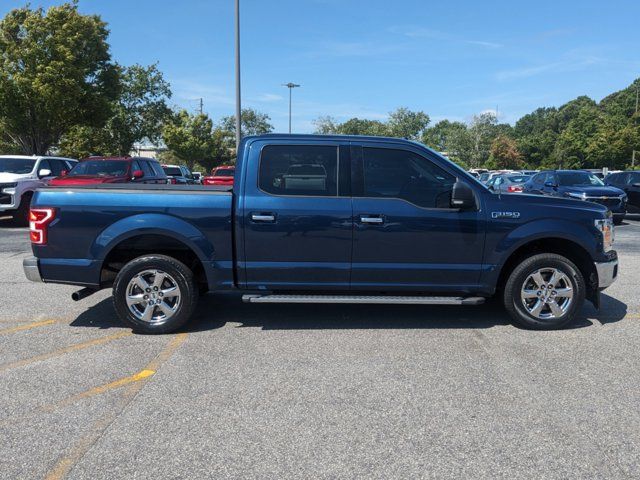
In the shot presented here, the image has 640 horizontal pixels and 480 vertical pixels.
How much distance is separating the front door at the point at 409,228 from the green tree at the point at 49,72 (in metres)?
23.2

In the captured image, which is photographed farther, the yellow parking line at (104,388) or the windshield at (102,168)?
the windshield at (102,168)

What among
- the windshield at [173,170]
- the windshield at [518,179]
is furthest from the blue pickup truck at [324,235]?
the windshield at [173,170]

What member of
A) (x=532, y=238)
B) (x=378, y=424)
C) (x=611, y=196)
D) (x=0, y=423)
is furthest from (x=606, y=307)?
(x=611, y=196)

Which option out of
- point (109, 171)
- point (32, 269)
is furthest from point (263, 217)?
point (109, 171)

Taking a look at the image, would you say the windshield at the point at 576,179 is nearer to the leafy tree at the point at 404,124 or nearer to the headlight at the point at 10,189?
the headlight at the point at 10,189

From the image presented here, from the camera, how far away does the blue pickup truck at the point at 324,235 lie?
5074 mm

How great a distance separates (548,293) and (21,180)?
43.8 feet

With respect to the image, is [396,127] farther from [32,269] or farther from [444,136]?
[32,269]

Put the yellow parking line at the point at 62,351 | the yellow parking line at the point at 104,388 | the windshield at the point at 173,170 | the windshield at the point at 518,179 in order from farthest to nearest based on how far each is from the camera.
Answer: the windshield at the point at 173,170
the windshield at the point at 518,179
the yellow parking line at the point at 62,351
the yellow parking line at the point at 104,388

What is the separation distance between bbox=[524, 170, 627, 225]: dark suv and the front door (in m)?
10.9

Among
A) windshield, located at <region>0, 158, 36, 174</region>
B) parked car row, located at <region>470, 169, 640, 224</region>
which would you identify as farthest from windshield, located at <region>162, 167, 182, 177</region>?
parked car row, located at <region>470, 169, 640, 224</region>

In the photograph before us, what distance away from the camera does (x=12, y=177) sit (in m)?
14.0

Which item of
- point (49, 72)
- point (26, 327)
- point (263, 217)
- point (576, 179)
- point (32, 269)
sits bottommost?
point (26, 327)

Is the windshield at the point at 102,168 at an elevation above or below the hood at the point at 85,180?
above
